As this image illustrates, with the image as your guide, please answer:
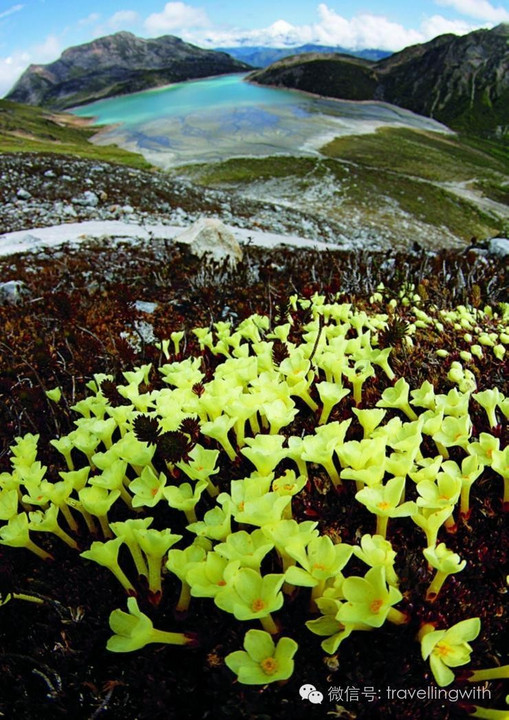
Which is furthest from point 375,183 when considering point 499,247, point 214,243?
point 214,243

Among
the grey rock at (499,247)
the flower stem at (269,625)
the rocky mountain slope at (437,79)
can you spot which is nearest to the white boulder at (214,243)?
the grey rock at (499,247)

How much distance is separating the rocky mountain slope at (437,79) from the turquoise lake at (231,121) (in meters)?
9.13

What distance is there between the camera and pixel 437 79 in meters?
156

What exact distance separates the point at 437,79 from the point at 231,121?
101966 mm

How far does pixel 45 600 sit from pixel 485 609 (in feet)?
7.39

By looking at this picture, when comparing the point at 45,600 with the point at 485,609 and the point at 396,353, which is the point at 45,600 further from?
the point at 396,353

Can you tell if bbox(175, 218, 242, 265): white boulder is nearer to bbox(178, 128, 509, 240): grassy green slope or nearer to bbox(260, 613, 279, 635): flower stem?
bbox(260, 613, 279, 635): flower stem

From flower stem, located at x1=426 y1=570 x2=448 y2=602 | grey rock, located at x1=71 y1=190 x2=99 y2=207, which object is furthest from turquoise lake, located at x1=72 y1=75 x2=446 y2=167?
flower stem, located at x1=426 y1=570 x2=448 y2=602

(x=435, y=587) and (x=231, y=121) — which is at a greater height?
(x=231, y=121)

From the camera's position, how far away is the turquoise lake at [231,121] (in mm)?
77625

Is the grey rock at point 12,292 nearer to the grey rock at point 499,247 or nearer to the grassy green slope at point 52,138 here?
the grey rock at point 499,247

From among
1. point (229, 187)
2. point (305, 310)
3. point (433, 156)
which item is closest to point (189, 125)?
point (433, 156)

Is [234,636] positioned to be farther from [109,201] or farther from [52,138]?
[52,138]

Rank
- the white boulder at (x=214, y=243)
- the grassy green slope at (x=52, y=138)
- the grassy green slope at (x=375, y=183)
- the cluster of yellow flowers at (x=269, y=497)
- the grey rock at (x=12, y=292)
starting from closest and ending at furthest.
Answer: the cluster of yellow flowers at (x=269, y=497)
the grey rock at (x=12, y=292)
the white boulder at (x=214, y=243)
the grassy green slope at (x=375, y=183)
the grassy green slope at (x=52, y=138)
